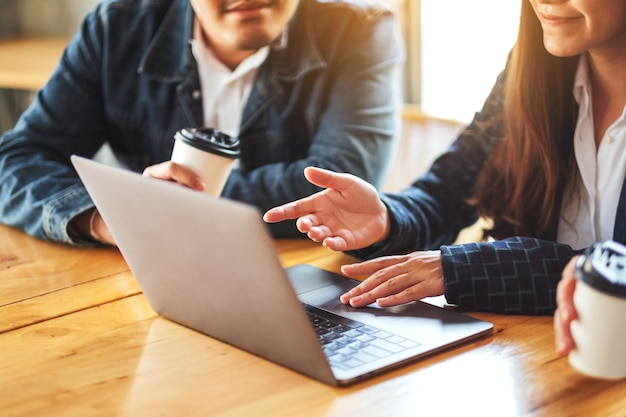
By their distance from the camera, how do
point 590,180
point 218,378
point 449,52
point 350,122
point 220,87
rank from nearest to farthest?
point 218,378
point 590,180
point 350,122
point 220,87
point 449,52

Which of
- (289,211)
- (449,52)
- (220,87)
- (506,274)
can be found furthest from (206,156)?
(449,52)

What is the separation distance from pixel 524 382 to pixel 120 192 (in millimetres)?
491

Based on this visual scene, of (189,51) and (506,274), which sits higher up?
(189,51)

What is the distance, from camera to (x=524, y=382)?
0.95 metres

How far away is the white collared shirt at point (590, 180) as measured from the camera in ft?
4.58

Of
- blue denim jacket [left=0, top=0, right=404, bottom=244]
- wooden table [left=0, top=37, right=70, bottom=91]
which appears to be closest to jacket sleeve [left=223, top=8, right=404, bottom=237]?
blue denim jacket [left=0, top=0, right=404, bottom=244]

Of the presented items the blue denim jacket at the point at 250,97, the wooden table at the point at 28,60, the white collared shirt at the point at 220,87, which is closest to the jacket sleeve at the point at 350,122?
the blue denim jacket at the point at 250,97

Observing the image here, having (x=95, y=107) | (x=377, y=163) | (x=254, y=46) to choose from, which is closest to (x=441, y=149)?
(x=377, y=163)

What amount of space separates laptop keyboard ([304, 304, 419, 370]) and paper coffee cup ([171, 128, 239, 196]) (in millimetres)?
326

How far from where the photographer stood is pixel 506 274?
1.20 meters

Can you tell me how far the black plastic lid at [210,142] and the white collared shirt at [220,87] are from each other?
0.51m

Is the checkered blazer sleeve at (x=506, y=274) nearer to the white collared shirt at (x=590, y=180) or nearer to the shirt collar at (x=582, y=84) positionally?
the white collared shirt at (x=590, y=180)

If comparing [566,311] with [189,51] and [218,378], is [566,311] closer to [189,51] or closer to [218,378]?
[218,378]

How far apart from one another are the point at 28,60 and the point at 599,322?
8.70 ft
